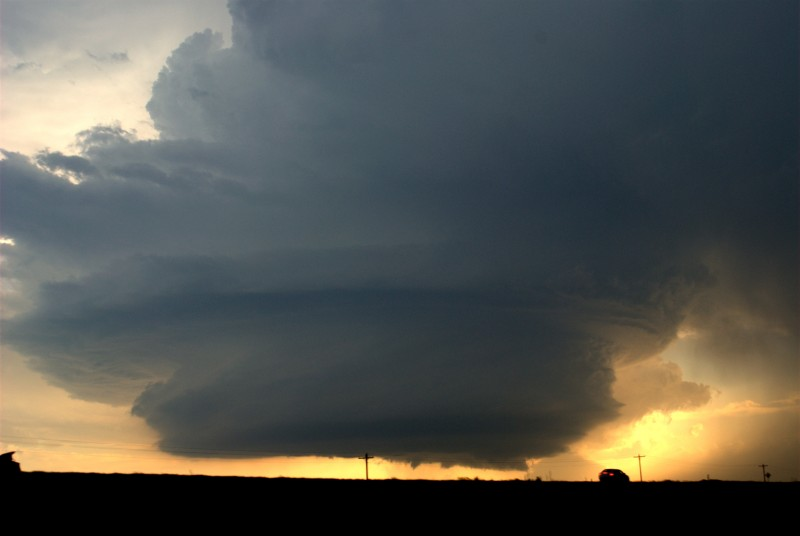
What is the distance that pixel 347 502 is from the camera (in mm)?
32375

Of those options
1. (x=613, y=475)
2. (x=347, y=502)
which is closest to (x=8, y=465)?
(x=347, y=502)

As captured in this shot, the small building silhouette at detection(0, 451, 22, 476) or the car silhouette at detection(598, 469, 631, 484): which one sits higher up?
the small building silhouette at detection(0, 451, 22, 476)

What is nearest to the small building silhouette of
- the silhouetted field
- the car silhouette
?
the silhouetted field

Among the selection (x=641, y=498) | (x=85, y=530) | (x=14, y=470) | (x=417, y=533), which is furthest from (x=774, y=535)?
(x=14, y=470)

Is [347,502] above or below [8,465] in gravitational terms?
below

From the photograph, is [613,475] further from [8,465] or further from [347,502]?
[8,465]

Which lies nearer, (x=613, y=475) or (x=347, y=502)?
(x=347, y=502)

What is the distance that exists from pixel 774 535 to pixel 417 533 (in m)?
17.3

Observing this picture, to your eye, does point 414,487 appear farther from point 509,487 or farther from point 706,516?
point 706,516

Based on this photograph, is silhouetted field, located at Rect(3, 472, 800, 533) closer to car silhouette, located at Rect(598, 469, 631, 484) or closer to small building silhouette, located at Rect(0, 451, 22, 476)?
small building silhouette, located at Rect(0, 451, 22, 476)

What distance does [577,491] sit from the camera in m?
42.5

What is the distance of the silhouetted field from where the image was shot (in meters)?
27.9

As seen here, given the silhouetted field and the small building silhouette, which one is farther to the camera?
the small building silhouette

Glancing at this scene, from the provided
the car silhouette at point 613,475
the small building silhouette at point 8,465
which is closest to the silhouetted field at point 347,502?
the small building silhouette at point 8,465
